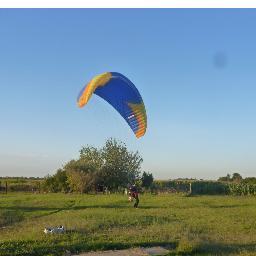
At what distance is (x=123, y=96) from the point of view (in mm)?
20953

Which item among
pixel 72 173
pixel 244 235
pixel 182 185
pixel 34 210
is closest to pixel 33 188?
pixel 72 173

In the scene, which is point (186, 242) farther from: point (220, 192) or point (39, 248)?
point (220, 192)

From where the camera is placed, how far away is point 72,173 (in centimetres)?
5625

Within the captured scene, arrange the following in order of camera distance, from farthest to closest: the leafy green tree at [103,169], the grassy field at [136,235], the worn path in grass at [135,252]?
1. the leafy green tree at [103,169]
2. the grassy field at [136,235]
3. the worn path in grass at [135,252]

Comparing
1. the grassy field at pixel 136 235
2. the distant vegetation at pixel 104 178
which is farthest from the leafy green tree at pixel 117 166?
Answer: the grassy field at pixel 136 235

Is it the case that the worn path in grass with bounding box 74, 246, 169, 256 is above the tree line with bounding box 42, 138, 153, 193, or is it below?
below

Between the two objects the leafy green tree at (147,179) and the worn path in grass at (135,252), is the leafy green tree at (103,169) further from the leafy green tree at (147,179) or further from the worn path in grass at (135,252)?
the worn path in grass at (135,252)

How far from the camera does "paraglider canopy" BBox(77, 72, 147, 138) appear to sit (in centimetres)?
1995

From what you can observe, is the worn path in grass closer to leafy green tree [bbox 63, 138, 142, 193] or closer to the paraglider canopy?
the paraglider canopy

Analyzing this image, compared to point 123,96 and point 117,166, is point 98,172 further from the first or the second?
point 123,96

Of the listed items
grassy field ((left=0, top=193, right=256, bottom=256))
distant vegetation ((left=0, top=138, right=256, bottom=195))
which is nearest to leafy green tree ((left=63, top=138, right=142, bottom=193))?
distant vegetation ((left=0, top=138, right=256, bottom=195))

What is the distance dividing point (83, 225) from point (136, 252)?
17.4 feet

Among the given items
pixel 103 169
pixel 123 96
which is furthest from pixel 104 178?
pixel 123 96

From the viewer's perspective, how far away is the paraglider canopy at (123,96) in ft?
65.5
